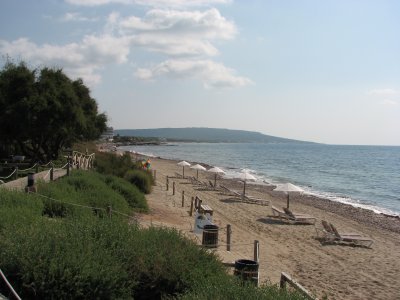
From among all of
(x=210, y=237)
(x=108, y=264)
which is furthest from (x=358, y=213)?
(x=108, y=264)

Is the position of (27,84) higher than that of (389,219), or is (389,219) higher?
(27,84)

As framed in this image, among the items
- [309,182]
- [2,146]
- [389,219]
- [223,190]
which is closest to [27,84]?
[2,146]

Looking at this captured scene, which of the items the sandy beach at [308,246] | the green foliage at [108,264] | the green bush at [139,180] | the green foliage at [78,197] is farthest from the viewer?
the green bush at [139,180]

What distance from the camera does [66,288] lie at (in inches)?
221

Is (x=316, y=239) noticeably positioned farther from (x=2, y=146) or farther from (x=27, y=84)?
(x=2, y=146)

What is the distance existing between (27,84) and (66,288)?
23.2 metres

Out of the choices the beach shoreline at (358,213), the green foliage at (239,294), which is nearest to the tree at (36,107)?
the beach shoreline at (358,213)

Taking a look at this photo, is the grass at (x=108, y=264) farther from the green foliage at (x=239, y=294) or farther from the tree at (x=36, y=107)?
the tree at (x=36, y=107)

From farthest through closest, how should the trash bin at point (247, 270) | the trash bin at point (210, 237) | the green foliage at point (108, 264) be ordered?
the trash bin at point (210, 237) → the trash bin at point (247, 270) → the green foliage at point (108, 264)

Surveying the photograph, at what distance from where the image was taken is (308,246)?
1485 centimetres

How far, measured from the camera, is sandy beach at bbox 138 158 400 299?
1080cm

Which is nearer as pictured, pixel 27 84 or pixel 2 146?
pixel 27 84

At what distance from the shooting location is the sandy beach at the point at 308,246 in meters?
10.8

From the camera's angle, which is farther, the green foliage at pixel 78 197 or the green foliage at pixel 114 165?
the green foliage at pixel 114 165
